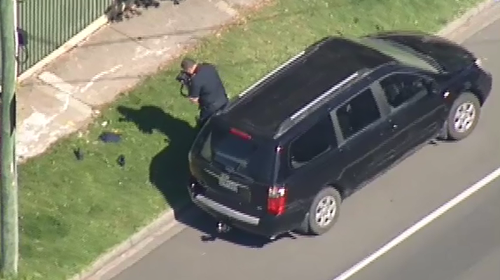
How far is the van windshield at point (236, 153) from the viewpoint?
51.7ft

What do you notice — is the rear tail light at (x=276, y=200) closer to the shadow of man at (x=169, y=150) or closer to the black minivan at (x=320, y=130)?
the black minivan at (x=320, y=130)

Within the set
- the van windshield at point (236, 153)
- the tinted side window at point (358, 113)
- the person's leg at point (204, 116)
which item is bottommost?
the person's leg at point (204, 116)

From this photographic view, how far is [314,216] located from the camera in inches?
642

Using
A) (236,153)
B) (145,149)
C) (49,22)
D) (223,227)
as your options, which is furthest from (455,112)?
(49,22)

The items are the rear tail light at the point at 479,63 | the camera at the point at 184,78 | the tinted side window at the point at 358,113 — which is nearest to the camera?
the tinted side window at the point at 358,113

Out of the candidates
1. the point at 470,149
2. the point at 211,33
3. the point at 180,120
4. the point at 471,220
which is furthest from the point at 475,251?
the point at 211,33

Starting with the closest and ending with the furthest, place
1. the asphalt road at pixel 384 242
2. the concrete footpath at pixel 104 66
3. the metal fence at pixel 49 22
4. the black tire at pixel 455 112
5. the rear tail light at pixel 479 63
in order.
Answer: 1. the asphalt road at pixel 384 242
2. the black tire at pixel 455 112
3. the rear tail light at pixel 479 63
4. the concrete footpath at pixel 104 66
5. the metal fence at pixel 49 22

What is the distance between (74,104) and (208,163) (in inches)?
134

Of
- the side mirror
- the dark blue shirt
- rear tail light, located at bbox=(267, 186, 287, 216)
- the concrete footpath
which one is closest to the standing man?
the dark blue shirt

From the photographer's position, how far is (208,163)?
16266 mm

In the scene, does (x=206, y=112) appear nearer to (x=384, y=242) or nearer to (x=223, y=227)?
(x=223, y=227)

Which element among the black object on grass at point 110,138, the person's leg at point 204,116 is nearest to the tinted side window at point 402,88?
the person's leg at point 204,116

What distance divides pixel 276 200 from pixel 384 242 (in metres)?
1.56

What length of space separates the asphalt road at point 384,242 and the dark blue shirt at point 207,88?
1.50 metres
